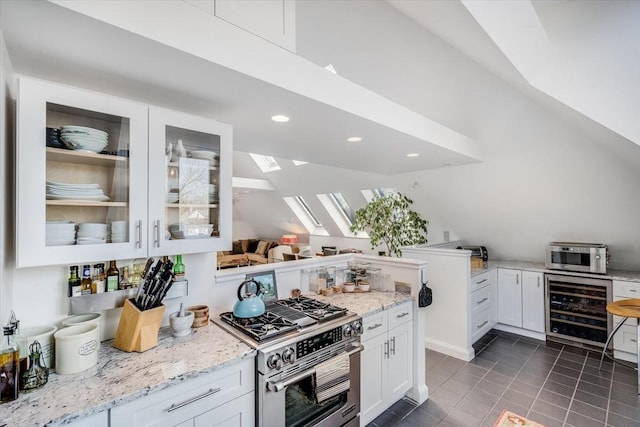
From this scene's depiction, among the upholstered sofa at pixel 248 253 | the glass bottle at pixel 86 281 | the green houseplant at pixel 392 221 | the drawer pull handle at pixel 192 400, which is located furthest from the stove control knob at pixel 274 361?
the upholstered sofa at pixel 248 253

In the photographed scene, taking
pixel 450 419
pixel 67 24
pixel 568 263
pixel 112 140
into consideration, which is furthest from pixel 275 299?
pixel 568 263

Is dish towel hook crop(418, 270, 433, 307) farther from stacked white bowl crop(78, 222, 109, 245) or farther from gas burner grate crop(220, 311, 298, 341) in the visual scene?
stacked white bowl crop(78, 222, 109, 245)

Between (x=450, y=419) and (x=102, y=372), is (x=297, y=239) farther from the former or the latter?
(x=102, y=372)

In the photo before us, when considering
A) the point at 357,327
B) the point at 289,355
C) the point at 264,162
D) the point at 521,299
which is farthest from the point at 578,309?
the point at 264,162

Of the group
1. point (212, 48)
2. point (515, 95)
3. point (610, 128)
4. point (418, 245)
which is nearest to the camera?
point (212, 48)

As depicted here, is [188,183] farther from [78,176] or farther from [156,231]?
[78,176]

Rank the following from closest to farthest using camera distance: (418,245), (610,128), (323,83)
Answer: (323,83) → (610,128) → (418,245)

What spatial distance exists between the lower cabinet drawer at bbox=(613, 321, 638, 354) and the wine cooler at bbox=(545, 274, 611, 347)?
12 centimetres

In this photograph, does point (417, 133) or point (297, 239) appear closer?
point (417, 133)

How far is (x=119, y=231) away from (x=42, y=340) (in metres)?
0.55

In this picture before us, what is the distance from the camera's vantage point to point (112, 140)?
57.4 inches

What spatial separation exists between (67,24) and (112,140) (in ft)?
1.75

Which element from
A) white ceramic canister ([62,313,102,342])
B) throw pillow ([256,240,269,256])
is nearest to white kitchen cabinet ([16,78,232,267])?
white ceramic canister ([62,313,102,342])

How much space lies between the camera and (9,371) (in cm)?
111
